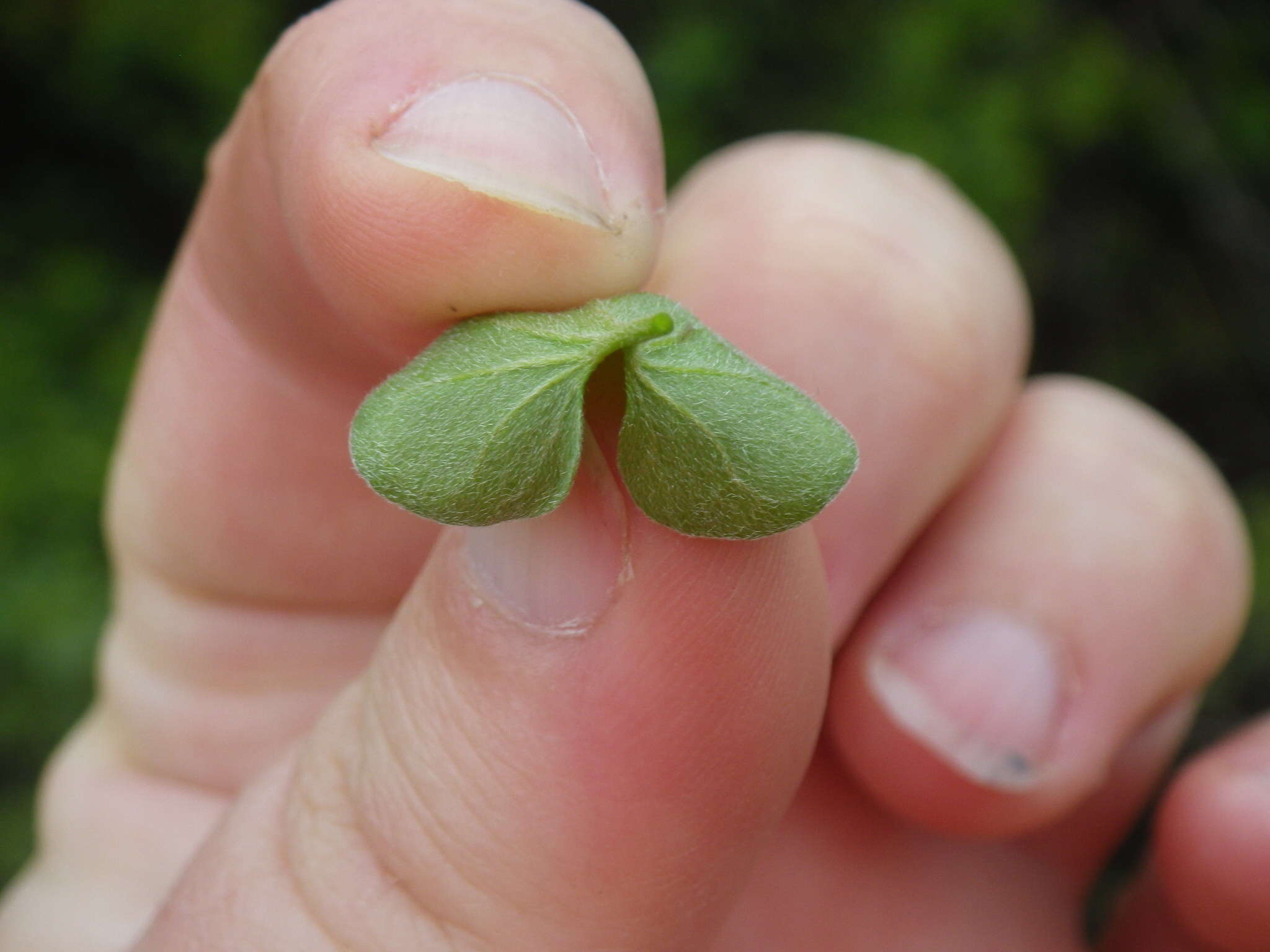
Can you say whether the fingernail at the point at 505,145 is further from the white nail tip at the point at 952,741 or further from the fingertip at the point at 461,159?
the white nail tip at the point at 952,741

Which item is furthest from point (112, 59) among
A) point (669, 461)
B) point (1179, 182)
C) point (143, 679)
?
point (1179, 182)

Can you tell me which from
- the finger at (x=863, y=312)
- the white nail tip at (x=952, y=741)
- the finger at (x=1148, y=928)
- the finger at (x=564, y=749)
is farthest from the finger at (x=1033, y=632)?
the finger at (x=564, y=749)

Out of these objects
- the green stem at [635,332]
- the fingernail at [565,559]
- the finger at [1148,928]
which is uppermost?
the green stem at [635,332]

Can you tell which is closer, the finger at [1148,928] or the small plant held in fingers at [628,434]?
the small plant held in fingers at [628,434]

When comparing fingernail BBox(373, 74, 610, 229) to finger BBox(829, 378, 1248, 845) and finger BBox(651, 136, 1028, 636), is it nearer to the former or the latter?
finger BBox(651, 136, 1028, 636)

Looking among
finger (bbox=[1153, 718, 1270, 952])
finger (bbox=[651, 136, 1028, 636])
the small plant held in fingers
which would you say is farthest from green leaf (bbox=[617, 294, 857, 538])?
finger (bbox=[1153, 718, 1270, 952])
